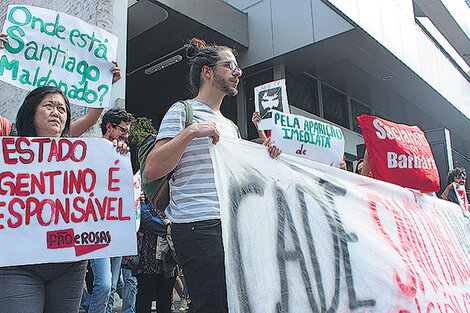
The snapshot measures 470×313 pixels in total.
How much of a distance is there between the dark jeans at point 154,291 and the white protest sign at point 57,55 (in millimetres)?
1404

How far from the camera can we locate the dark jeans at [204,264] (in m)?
1.83

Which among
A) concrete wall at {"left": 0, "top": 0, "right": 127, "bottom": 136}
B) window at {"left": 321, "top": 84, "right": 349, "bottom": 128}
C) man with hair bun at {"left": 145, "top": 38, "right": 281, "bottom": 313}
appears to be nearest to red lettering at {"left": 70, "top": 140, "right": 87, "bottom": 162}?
man with hair bun at {"left": 145, "top": 38, "right": 281, "bottom": 313}

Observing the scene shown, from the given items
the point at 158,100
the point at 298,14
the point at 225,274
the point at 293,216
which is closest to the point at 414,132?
the point at 293,216

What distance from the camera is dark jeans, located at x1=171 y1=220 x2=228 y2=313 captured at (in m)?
1.83

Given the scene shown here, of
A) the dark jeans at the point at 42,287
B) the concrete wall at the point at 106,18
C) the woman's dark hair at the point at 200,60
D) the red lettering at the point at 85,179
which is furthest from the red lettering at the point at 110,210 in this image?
the concrete wall at the point at 106,18

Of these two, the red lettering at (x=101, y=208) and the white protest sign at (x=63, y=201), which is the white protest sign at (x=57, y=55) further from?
the red lettering at (x=101, y=208)

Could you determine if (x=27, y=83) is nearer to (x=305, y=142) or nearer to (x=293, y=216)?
(x=293, y=216)

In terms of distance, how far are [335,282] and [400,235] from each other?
2.55 ft

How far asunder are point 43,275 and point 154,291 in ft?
5.53

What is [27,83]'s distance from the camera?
271 centimetres

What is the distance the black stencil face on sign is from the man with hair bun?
3.60 meters

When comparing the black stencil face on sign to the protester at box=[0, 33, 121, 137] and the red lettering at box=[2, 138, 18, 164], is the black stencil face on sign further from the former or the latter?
the red lettering at box=[2, 138, 18, 164]

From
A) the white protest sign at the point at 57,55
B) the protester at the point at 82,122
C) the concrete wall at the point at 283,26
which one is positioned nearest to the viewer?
the protester at the point at 82,122

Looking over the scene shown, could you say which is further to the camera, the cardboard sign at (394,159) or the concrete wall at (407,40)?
the concrete wall at (407,40)
